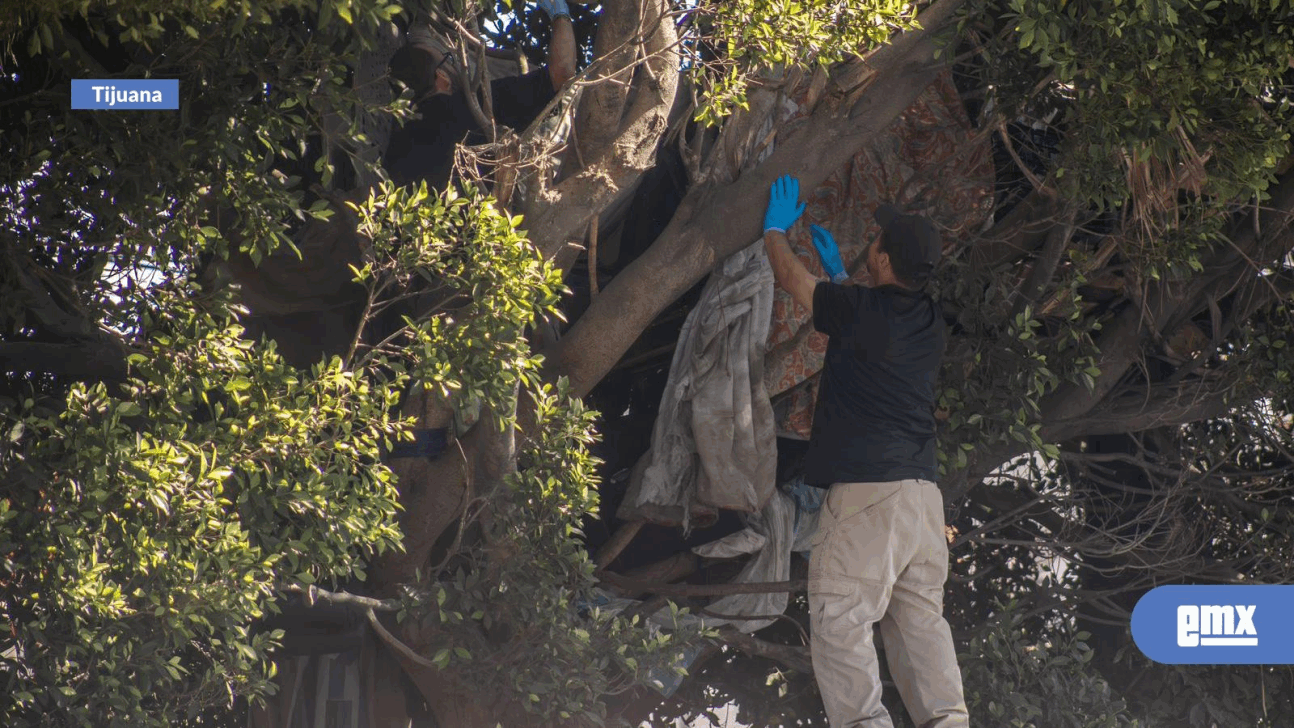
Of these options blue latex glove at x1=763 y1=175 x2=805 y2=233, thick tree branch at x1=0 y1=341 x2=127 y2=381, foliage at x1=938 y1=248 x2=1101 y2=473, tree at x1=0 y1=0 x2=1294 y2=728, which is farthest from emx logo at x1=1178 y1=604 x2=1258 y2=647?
thick tree branch at x1=0 y1=341 x2=127 y2=381

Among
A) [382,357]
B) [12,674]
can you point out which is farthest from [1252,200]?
[12,674]

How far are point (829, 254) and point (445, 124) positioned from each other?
174cm

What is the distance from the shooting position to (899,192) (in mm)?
5859

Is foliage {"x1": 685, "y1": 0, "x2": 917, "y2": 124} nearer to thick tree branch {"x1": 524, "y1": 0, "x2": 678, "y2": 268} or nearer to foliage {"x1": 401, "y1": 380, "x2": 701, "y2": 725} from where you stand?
thick tree branch {"x1": 524, "y1": 0, "x2": 678, "y2": 268}

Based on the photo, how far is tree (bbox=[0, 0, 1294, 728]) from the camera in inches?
150

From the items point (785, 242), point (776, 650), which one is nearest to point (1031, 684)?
point (776, 650)

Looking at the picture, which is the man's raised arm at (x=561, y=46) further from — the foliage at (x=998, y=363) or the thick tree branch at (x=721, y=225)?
the foliage at (x=998, y=363)

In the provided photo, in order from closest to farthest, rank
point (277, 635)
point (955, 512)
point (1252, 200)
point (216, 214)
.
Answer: point (216, 214), point (277, 635), point (1252, 200), point (955, 512)

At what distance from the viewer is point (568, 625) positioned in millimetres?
4957

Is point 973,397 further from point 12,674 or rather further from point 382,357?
point 12,674

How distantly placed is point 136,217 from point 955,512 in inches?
153

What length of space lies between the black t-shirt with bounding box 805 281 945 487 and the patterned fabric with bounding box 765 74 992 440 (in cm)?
109

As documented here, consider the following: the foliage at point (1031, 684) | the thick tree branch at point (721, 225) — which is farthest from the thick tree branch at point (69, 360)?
the foliage at point (1031, 684)

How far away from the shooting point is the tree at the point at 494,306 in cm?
382
